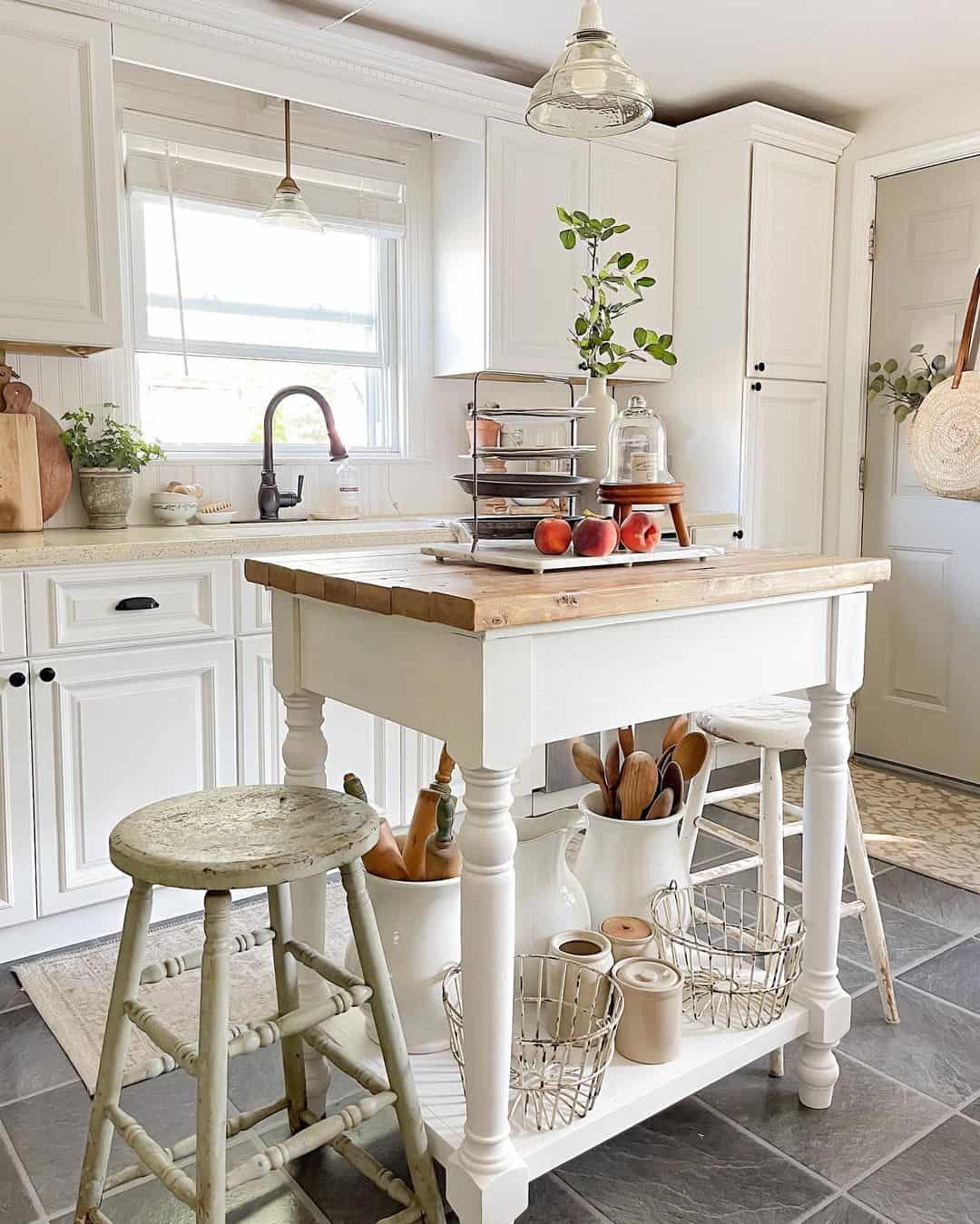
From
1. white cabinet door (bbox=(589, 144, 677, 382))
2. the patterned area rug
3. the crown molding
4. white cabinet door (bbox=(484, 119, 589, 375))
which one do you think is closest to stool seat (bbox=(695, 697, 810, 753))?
the patterned area rug

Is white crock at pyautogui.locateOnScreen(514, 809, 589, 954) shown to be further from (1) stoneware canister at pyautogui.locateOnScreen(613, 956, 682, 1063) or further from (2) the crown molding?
(2) the crown molding

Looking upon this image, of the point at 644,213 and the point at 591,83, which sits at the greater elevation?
the point at 644,213

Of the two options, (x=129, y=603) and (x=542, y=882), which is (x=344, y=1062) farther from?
(x=129, y=603)

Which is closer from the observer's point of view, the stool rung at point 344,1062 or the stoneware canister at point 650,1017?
the stool rung at point 344,1062

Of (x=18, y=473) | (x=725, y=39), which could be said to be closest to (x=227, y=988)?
(x=18, y=473)

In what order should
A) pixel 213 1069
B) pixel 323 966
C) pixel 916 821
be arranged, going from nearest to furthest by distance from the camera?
pixel 213 1069
pixel 323 966
pixel 916 821

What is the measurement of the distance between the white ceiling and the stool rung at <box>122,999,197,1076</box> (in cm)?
281

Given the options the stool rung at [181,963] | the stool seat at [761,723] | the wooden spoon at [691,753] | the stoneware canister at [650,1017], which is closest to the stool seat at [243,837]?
the stool rung at [181,963]

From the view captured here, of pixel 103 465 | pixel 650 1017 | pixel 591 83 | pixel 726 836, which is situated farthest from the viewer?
pixel 103 465

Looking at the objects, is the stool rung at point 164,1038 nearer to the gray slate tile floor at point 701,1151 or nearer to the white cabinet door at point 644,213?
the gray slate tile floor at point 701,1151

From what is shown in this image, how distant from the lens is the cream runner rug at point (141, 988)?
82.5 inches

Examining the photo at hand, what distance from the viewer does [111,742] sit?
2.53 meters

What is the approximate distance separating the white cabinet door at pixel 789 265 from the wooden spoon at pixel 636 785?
2.29 meters

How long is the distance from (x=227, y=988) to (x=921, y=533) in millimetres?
3380
